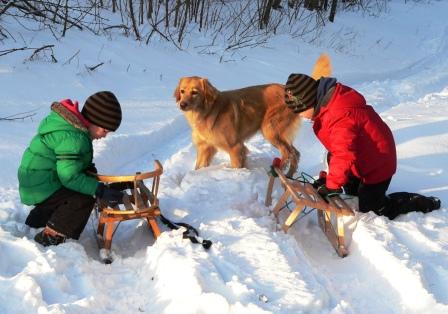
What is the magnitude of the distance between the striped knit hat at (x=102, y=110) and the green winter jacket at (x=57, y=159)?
0.09 m

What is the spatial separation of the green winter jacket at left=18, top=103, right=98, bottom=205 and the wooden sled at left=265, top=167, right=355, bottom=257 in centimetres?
134

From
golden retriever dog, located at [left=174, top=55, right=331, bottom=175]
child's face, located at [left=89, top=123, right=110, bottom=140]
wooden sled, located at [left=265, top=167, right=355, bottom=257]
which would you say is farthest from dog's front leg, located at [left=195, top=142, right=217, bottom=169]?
child's face, located at [left=89, top=123, right=110, bottom=140]

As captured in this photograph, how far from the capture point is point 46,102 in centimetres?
600

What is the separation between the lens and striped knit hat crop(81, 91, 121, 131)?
2955 millimetres

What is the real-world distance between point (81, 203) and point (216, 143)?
1806 mm

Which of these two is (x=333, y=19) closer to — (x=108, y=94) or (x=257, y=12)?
(x=257, y=12)

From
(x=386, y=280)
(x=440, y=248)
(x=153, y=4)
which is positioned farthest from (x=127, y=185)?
(x=153, y=4)

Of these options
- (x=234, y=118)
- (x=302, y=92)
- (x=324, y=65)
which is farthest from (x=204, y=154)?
(x=302, y=92)

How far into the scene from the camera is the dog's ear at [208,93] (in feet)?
14.4

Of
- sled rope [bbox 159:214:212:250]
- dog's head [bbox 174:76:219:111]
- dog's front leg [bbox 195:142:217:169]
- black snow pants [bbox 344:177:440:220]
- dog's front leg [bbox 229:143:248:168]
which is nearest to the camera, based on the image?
sled rope [bbox 159:214:212:250]

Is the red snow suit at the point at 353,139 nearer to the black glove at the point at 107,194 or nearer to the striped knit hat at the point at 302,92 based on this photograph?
the striped knit hat at the point at 302,92

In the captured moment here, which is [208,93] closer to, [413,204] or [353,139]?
[353,139]

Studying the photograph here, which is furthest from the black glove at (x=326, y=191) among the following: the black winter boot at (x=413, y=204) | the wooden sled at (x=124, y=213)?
the wooden sled at (x=124, y=213)

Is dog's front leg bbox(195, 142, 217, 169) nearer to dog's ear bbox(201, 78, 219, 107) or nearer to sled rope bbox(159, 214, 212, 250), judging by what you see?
dog's ear bbox(201, 78, 219, 107)
